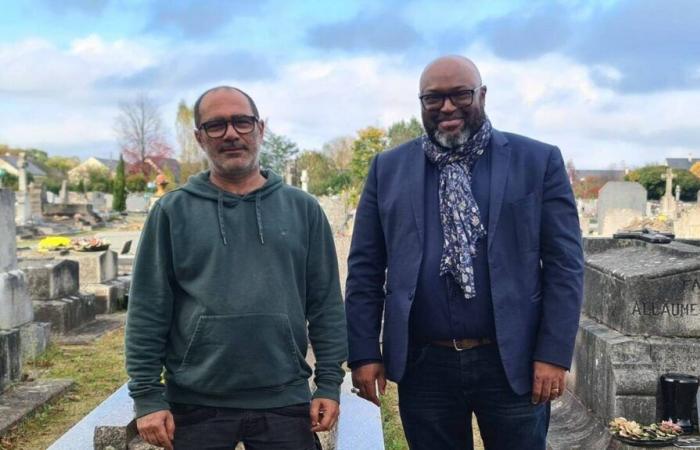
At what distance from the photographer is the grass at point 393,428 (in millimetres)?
4820

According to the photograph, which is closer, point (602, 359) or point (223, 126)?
point (223, 126)

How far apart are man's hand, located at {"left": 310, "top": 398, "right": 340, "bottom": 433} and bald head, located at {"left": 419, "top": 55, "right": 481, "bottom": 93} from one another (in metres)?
1.09

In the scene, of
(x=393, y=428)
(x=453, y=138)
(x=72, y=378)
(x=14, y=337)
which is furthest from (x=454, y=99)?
(x=72, y=378)

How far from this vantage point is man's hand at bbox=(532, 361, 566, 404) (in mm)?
2537

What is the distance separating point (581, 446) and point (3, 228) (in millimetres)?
4908

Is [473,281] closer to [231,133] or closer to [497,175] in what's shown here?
[497,175]

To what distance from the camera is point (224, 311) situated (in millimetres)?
2297

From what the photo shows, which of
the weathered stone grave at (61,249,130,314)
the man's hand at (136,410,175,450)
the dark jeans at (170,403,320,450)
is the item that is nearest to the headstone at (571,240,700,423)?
the dark jeans at (170,403,320,450)

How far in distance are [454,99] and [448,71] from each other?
95mm

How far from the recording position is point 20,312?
22.7 ft

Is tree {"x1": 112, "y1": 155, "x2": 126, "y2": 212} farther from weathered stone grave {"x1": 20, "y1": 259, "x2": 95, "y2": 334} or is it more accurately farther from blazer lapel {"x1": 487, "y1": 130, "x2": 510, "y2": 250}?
blazer lapel {"x1": 487, "y1": 130, "x2": 510, "y2": 250}

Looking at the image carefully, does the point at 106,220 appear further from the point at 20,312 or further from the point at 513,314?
the point at 513,314

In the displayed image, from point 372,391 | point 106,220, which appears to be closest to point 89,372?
point 372,391

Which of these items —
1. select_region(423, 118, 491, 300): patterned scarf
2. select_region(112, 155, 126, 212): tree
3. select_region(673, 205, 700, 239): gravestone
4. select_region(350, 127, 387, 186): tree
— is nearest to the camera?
select_region(423, 118, 491, 300): patterned scarf
